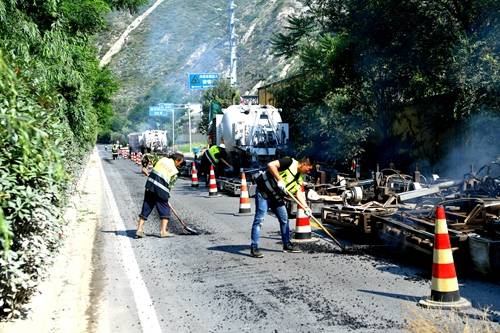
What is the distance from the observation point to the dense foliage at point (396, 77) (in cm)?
1524

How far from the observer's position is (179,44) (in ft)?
410

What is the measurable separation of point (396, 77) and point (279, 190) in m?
10.7

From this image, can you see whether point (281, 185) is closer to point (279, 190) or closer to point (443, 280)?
point (279, 190)

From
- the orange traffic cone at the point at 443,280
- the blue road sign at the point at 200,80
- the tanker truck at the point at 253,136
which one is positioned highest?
the blue road sign at the point at 200,80

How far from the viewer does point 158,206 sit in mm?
10656

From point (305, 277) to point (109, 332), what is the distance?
2.67 metres

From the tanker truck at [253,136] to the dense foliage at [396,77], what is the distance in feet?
4.23

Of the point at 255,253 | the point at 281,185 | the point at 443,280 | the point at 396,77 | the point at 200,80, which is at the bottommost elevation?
the point at 255,253

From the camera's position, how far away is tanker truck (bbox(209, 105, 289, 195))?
20.7 meters

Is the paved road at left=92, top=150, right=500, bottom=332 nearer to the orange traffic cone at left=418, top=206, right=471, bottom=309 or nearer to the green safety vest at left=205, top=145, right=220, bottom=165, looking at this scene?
the orange traffic cone at left=418, top=206, right=471, bottom=309

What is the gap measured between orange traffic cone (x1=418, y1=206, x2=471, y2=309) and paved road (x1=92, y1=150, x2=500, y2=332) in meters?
0.16

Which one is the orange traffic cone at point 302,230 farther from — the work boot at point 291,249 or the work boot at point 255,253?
the work boot at point 255,253

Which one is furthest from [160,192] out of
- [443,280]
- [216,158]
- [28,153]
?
[216,158]

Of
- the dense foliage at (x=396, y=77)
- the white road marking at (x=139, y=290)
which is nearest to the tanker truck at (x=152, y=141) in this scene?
the dense foliage at (x=396, y=77)
